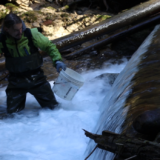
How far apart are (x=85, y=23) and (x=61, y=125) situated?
6.47 meters

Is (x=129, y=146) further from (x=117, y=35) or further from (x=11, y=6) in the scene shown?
(x=11, y=6)

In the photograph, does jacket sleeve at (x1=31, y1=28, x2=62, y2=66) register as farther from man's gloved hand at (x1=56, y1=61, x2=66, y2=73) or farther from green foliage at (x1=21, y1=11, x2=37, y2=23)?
green foliage at (x1=21, y1=11, x2=37, y2=23)

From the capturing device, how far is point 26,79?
3525 millimetres

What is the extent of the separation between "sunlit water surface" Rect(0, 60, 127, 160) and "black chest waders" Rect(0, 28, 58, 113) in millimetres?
237

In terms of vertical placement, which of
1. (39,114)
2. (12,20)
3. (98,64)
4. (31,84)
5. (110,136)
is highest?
(12,20)

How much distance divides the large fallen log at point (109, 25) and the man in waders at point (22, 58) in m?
2.52

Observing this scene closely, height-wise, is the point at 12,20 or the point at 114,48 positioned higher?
the point at 12,20

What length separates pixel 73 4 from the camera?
36.8 ft

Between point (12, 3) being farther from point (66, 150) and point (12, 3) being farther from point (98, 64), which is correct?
point (66, 150)

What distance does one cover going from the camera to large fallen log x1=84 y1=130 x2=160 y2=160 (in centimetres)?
100

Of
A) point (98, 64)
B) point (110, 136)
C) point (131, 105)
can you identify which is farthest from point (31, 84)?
point (98, 64)

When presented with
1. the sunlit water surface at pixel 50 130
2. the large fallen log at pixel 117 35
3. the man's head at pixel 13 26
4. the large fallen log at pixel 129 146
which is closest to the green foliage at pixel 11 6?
the large fallen log at pixel 117 35

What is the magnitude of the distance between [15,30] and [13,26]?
0.20ft

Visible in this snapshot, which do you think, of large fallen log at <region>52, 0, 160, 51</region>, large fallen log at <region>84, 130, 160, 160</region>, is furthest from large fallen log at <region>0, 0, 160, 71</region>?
large fallen log at <region>84, 130, 160, 160</region>
